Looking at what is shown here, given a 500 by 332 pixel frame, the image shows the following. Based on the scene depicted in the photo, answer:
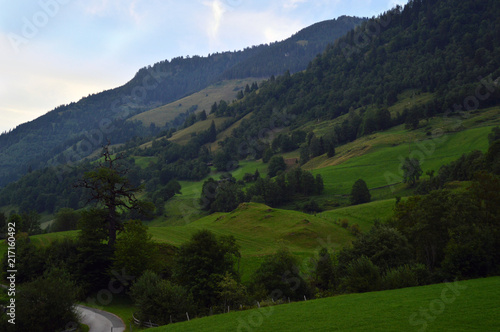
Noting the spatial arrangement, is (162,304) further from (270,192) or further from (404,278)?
(270,192)

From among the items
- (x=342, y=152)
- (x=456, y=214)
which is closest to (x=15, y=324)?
(x=456, y=214)

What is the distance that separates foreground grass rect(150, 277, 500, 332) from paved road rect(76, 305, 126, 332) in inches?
367

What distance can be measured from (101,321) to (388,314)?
2933cm

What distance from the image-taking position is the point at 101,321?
37.9 metres

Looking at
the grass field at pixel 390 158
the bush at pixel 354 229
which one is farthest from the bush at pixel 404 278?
the grass field at pixel 390 158

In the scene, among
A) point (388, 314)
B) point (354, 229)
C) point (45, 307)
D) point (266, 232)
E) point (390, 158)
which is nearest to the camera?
point (388, 314)

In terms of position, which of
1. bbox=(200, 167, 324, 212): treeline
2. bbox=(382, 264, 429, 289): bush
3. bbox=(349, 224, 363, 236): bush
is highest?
bbox=(382, 264, 429, 289): bush

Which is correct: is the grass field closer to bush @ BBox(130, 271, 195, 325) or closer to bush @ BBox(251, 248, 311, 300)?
bush @ BBox(251, 248, 311, 300)

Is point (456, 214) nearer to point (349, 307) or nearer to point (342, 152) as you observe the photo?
point (349, 307)

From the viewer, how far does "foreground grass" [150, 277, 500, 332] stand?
924 inches

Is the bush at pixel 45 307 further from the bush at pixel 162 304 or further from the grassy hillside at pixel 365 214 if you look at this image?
the grassy hillside at pixel 365 214

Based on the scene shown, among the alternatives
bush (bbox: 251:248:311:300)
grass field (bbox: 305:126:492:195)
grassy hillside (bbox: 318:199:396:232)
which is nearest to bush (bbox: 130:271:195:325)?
bush (bbox: 251:248:311:300)

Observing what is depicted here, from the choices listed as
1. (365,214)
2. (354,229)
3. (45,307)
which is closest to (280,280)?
(45,307)

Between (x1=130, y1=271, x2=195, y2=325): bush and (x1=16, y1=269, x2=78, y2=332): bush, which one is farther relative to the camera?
(x1=130, y1=271, x2=195, y2=325): bush
